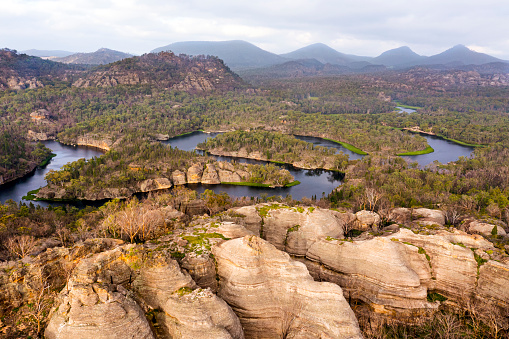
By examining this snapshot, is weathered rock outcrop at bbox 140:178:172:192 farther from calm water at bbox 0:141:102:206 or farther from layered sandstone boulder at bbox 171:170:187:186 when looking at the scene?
calm water at bbox 0:141:102:206

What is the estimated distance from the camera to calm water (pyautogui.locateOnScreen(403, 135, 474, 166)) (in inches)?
4704

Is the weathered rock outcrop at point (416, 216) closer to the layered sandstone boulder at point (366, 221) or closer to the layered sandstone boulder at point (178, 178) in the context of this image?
the layered sandstone boulder at point (366, 221)

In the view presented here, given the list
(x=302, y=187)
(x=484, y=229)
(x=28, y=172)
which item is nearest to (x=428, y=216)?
(x=484, y=229)

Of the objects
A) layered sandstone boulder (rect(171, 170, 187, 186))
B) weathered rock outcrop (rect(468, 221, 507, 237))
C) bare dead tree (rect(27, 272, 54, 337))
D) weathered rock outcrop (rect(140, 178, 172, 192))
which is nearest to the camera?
bare dead tree (rect(27, 272, 54, 337))

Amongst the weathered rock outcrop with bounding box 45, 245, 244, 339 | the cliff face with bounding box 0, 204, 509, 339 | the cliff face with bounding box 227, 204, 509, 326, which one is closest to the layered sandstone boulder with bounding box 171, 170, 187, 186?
the cliff face with bounding box 0, 204, 509, 339

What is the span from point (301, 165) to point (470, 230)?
71.0 metres

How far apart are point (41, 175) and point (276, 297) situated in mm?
102573

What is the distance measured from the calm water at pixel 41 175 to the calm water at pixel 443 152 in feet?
414

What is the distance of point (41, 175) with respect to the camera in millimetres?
97750

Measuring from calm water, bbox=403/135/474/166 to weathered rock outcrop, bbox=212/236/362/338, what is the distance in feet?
349

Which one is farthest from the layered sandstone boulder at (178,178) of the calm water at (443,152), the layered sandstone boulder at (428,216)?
the calm water at (443,152)

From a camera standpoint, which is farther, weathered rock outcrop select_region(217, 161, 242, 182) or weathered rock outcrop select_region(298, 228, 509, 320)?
weathered rock outcrop select_region(217, 161, 242, 182)

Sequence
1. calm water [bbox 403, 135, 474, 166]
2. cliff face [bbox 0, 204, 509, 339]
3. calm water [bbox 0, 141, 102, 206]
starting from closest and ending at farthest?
cliff face [bbox 0, 204, 509, 339] < calm water [bbox 0, 141, 102, 206] < calm water [bbox 403, 135, 474, 166]

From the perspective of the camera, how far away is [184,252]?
86.6ft
